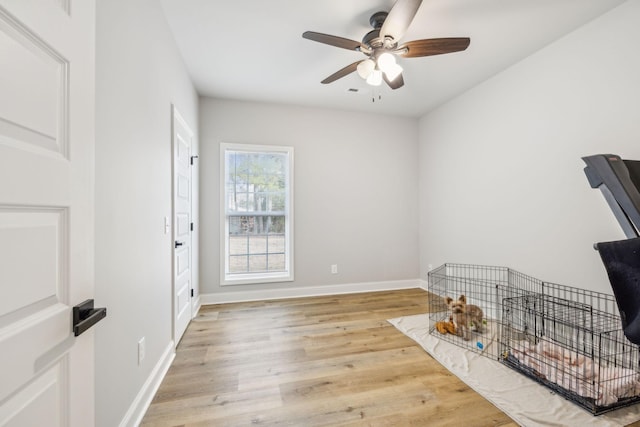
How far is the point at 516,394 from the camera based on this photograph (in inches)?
68.6

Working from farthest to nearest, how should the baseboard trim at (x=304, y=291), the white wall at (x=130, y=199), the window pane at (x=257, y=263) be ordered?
the window pane at (x=257, y=263), the baseboard trim at (x=304, y=291), the white wall at (x=130, y=199)

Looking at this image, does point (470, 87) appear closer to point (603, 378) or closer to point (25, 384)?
point (603, 378)

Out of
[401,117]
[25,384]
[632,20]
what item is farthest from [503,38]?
[25,384]

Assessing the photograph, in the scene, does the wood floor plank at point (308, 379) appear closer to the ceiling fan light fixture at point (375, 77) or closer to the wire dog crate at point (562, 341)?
the wire dog crate at point (562, 341)

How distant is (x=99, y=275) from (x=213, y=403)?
1109mm

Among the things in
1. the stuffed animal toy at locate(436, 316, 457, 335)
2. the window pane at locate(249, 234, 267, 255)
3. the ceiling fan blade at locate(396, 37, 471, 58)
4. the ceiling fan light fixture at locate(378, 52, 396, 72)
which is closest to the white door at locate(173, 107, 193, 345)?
the window pane at locate(249, 234, 267, 255)

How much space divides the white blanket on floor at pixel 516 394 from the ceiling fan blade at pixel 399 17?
8.16 ft

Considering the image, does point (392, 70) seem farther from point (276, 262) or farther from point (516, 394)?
point (276, 262)

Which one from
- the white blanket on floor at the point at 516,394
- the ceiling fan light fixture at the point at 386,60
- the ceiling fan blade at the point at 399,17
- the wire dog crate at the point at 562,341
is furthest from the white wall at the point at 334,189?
the ceiling fan blade at the point at 399,17

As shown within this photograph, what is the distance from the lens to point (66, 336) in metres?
0.68

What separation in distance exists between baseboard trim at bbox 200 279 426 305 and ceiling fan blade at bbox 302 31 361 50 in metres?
2.99

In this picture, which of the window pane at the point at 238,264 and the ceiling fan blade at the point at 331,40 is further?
the window pane at the point at 238,264

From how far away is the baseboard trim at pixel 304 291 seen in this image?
11.6 feet

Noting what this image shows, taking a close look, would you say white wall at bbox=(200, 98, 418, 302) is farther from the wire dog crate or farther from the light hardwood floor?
the wire dog crate
